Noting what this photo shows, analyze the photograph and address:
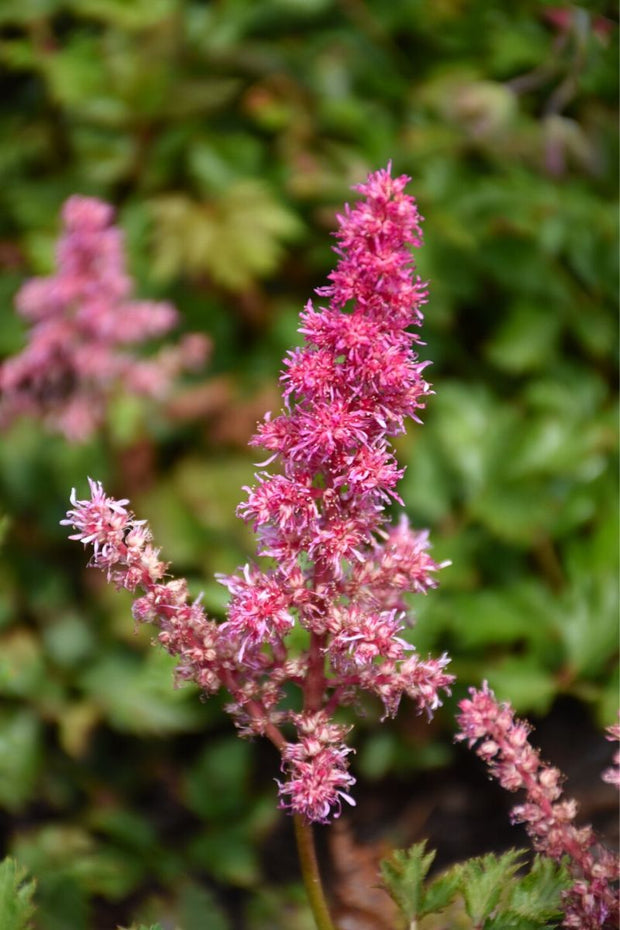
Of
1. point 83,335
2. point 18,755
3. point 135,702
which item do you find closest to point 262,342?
point 83,335

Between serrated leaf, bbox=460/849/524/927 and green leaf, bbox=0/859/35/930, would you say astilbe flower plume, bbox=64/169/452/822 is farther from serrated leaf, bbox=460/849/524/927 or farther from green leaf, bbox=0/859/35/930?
green leaf, bbox=0/859/35/930

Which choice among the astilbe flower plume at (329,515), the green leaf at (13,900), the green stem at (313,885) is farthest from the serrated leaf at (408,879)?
the green leaf at (13,900)

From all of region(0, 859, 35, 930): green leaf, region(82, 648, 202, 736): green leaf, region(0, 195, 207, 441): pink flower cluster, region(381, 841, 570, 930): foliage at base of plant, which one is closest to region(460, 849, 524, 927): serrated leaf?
region(381, 841, 570, 930): foliage at base of plant

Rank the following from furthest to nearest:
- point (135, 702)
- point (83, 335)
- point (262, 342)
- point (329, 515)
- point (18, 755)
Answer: point (262, 342) < point (83, 335) < point (135, 702) < point (18, 755) < point (329, 515)

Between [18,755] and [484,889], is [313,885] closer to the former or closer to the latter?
[484,889]

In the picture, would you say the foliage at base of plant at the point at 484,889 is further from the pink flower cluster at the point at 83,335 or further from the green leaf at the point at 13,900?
the pink flower cluster at the point at 83,335
